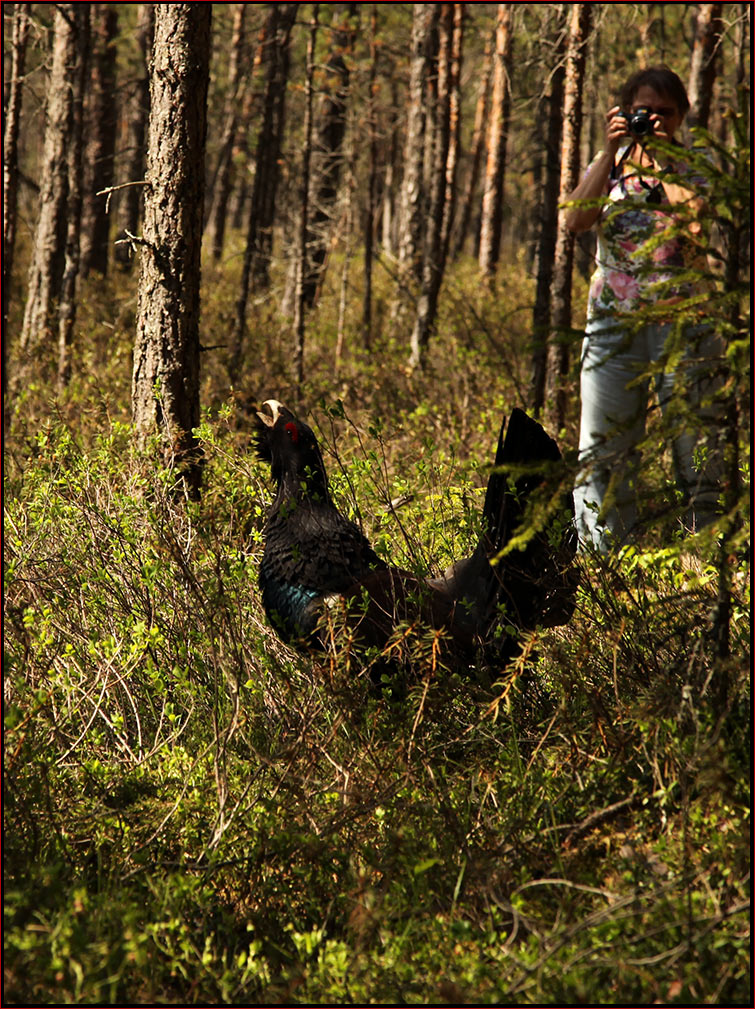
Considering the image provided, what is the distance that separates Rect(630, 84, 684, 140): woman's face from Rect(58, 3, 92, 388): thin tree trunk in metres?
6.52

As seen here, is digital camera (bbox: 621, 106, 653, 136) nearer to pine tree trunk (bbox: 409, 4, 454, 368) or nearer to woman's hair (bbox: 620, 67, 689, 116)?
woman's hair (bbox: 620, 67, 689, 116)

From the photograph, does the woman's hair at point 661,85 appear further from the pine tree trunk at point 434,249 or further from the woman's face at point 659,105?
the pine tree trunk at point 434,249

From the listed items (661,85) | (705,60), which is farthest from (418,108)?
(661,85)

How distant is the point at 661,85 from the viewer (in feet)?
16.0

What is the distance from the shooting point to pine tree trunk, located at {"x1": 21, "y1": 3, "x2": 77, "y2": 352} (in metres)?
10.4

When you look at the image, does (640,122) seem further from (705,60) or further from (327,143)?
(327,143)

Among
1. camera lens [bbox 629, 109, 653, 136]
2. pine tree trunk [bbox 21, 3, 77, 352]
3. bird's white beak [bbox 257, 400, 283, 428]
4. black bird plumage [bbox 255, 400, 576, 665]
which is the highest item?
pine tree trunk [bbox 21, 3, 77, 352]

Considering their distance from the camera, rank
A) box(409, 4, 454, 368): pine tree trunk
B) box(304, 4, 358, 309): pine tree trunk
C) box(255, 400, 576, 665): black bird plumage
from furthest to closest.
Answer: box(304, 4, 358, 309): pine tree trunk
box(409, 4, 454, 368): pine tree trunk
box(255, 400, 576, 665): black bird plumage

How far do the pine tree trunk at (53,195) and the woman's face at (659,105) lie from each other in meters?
7.17

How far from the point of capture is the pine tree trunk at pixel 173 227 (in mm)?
5656

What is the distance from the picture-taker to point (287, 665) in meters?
4.07

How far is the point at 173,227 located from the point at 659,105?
298 centimetres

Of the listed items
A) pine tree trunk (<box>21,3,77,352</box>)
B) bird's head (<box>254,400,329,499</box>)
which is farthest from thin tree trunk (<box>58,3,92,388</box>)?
bird's head (<box>254,400,329,499</box>)

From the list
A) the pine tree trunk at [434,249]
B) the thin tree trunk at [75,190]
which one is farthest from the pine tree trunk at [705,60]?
the thin tree trunk at [75,190]
